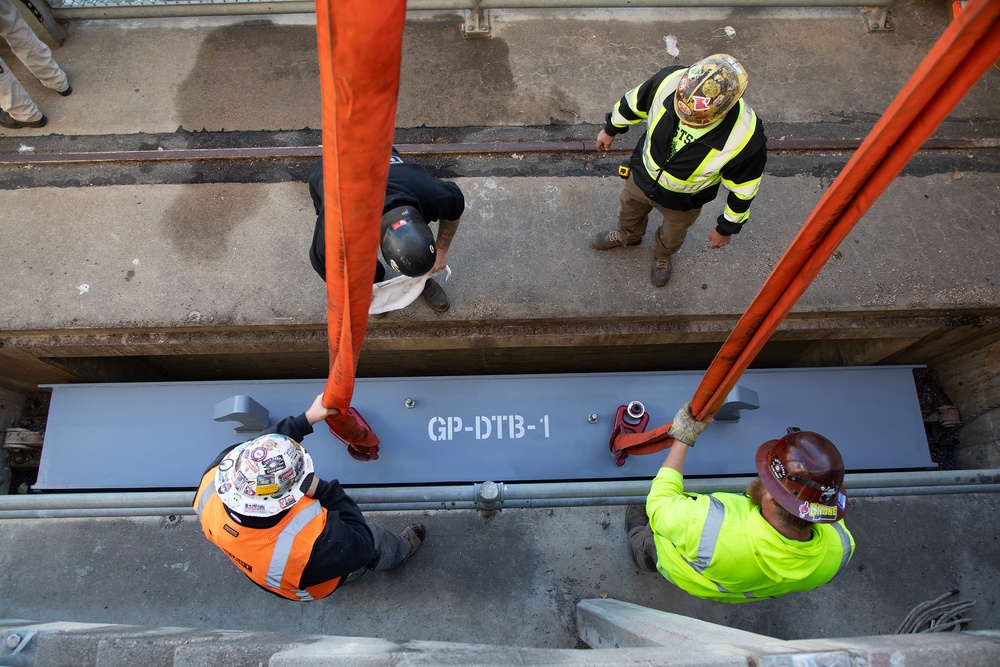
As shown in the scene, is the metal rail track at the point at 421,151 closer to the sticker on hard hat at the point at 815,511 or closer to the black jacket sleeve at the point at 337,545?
the black jacket sleeve at the point at 337,545

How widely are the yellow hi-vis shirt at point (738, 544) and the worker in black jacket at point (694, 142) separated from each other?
5.19 ft

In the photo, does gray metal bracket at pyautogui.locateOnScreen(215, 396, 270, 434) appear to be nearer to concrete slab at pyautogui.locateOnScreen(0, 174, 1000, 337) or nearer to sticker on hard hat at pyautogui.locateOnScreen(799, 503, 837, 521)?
concrete slab at pyautogui.locateOnScreen(0, 174, 1000, 337)

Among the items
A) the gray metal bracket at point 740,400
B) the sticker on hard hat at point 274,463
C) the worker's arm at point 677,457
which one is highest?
the sticker on hard hat at point 274,463

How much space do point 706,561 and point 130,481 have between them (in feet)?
12.6

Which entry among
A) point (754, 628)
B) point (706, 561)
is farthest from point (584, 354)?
point (706, 561)

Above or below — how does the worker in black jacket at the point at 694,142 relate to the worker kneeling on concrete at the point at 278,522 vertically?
above

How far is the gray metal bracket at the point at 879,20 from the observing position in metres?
5.02

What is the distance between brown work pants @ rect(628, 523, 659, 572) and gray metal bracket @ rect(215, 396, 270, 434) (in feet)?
8.11

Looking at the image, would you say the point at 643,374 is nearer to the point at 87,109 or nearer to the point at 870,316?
the point at 870,316

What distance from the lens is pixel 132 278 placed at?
13.6 ft

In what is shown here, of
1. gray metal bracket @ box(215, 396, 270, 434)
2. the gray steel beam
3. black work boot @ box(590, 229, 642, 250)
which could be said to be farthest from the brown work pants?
the gray steel beam

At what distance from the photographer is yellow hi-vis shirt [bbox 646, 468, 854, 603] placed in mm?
2268

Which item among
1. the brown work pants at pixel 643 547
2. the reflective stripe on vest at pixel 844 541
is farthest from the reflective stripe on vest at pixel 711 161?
the brown work pants at pixel 643 547

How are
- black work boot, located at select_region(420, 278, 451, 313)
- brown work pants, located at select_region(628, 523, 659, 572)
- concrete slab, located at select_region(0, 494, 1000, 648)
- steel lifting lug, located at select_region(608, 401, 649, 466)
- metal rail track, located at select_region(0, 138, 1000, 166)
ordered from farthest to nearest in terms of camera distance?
metal rail track, located at select_region(0, 138, 1000, 166)
steel lifting lug, located at select_region(608, 401, 649, 466)
black work boot, located at select_region(420, 278, 451, 313)
concrete slab, located at select_region(0, 494, 1000, 648)
brown work pants, located at select_region(628, 523, 659, 572)
